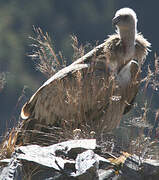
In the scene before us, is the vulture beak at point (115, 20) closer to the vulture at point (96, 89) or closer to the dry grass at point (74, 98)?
the vulture at point (96, 89)

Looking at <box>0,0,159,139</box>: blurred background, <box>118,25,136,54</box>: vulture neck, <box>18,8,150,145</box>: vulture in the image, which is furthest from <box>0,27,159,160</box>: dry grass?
<box>0,0,159,139</box>: blurred background

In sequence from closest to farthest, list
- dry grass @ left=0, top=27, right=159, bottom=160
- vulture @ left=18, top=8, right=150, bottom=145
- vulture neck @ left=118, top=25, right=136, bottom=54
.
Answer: dry grass @ left=0, top=27, right=159, bottom=160, vulture @ left=18, top=8, right=150, bottom=145, vulture neck @ left=118, top=25, right=136, bottom=54

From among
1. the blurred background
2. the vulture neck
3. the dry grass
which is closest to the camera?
A: the dry grass

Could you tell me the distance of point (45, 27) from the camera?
23766mm

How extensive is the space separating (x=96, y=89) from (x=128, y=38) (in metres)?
0.72

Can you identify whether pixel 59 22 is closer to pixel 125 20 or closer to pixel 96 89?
pixel 125 20

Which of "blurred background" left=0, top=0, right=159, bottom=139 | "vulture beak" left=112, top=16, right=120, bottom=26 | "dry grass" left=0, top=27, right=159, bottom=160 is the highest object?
"blurred background" left=0, top=0, right=159, bottom=139

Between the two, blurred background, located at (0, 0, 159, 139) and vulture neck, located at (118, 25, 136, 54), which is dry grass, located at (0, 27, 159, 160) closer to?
vulture neck, located at (118, 25, 136, 54)

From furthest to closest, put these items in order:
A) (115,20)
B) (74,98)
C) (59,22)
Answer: (59,22) → (115,20) → (74,98)

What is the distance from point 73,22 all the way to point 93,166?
2177cm

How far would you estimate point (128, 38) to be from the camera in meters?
4.82

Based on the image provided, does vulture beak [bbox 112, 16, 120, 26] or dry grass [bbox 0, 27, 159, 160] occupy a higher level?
vulture beak [bbox 112, 16, 120, 26]

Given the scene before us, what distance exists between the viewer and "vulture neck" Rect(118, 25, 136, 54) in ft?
15.6

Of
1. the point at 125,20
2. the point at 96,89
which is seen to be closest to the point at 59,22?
the point at 125,20
